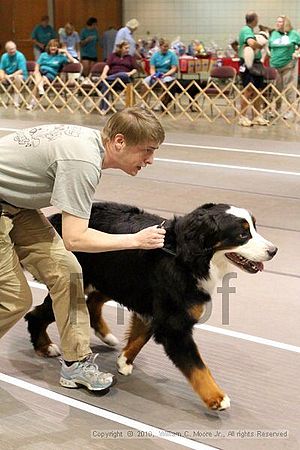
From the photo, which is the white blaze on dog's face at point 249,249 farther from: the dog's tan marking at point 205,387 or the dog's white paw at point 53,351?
the dog's white paw at point 53,351

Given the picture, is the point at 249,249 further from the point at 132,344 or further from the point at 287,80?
the point at 287,80

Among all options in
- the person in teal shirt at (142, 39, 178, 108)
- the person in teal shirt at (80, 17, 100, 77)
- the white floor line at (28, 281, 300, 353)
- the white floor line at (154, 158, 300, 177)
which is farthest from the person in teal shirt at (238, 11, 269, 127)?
the white floor line at (28, 281, 300, 353)

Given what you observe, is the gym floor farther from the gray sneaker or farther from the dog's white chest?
the dog's white chest

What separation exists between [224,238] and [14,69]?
1248cm

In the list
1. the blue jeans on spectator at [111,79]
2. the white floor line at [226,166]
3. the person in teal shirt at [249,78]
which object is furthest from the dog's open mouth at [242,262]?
the blue jeans on spectator at [111,79]

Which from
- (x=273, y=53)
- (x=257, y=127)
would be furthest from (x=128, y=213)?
(x=273, y=53)

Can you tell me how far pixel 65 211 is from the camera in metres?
2.43

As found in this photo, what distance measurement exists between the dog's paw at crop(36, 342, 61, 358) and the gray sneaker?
29 centimetres

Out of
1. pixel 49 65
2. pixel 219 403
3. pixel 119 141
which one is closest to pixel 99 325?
pixel 219 403

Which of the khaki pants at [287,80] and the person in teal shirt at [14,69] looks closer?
the khaki pants at [287,80]

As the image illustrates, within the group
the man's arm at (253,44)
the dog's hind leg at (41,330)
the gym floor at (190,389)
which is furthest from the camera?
the man's arm at (253,44)

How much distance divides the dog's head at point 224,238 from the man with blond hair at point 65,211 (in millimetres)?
156

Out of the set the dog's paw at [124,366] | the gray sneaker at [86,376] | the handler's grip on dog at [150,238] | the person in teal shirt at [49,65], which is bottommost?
the person in teal shirt at [49,65]

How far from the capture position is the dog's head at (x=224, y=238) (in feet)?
A: 8.56
